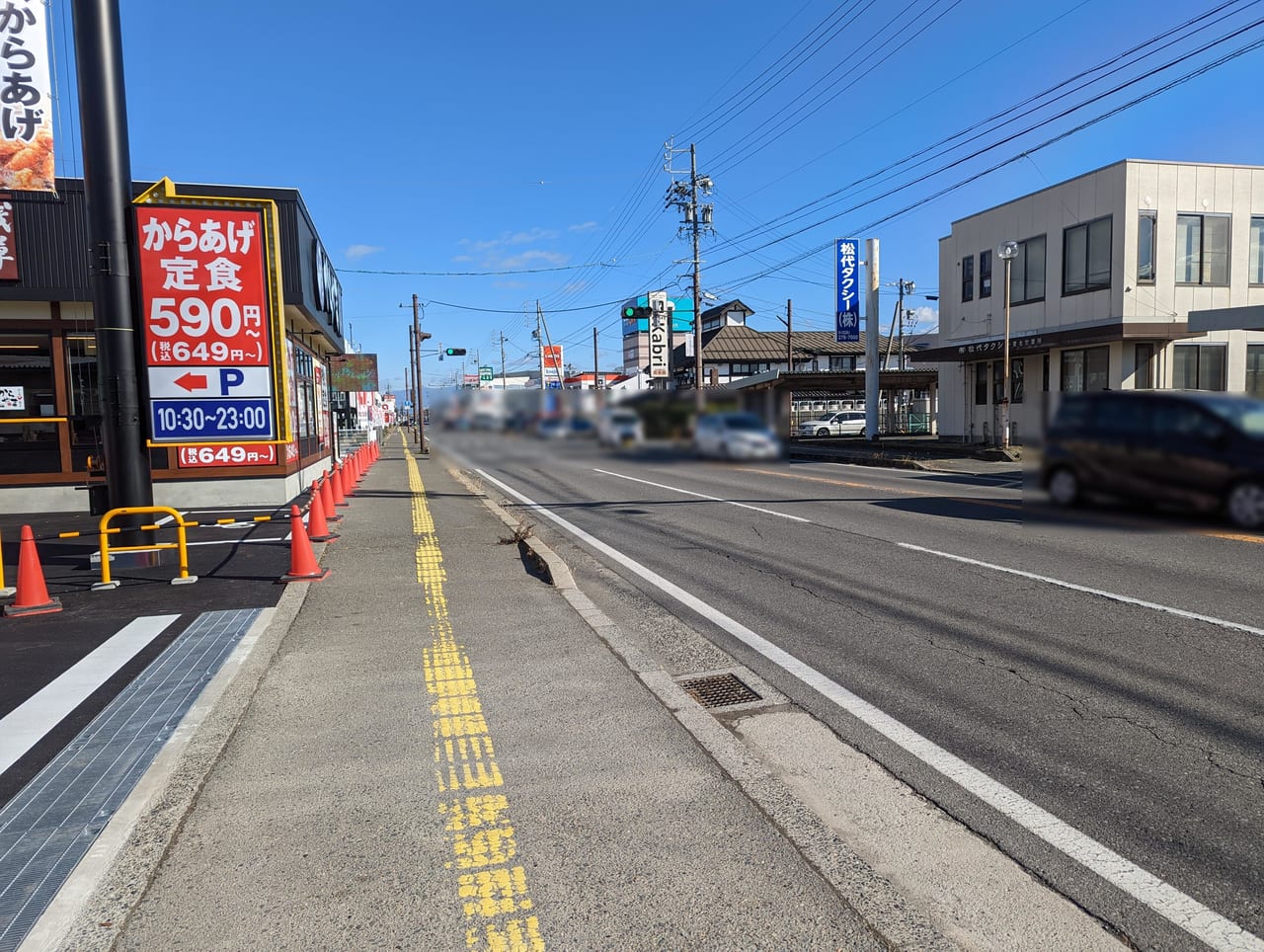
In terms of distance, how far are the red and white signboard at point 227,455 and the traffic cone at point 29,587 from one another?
237 centimetres

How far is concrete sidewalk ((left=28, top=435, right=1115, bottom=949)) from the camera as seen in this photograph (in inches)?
125

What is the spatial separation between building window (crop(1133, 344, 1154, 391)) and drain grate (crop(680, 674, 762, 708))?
143 inches

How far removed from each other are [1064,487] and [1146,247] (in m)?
2.53

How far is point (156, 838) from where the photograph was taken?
3773 millimetres

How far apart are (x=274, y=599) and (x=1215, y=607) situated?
9.31m

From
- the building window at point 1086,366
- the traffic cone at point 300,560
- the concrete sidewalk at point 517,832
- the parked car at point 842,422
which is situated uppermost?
the building window at point 1086,366

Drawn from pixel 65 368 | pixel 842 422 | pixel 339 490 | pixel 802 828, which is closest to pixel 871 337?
pixel 842 422

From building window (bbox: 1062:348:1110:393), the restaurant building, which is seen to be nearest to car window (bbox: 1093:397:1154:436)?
building window (bbox: 1062:348:1110:393)

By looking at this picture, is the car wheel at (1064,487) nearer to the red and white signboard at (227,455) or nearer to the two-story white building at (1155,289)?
the two-story white building at (1155,289)

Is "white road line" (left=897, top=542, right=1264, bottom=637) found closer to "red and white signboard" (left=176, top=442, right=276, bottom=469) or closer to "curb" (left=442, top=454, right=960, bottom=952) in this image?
"curb" (left=442, top=454, right=960, bottom=952)

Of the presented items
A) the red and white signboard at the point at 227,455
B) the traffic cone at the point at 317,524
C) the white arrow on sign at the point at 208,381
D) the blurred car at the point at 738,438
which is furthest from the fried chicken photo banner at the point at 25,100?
the blurred car at the point at 738,438

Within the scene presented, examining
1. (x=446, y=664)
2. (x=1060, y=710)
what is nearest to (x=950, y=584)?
(x=1060, y=710)

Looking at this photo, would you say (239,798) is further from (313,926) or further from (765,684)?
(765,684)

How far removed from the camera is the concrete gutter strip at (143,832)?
315cm
